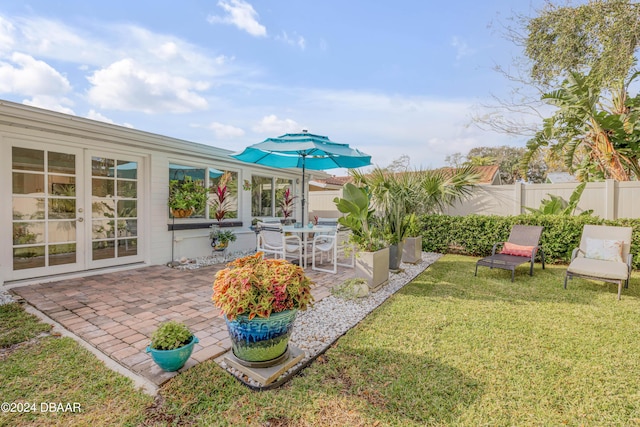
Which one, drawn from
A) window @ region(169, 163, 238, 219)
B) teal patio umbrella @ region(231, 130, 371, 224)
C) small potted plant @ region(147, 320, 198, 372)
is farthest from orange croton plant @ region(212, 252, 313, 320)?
window @ region(169, 163, 238, 219)

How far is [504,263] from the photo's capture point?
568 cm

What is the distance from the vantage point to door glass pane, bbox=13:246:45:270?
488 cm

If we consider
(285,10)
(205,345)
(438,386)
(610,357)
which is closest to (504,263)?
(610,357)

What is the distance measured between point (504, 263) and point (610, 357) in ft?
9.52

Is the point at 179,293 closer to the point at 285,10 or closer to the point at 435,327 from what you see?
the point at 435,327

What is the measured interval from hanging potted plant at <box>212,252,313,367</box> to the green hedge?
280 inches

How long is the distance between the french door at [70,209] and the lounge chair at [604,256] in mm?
8288

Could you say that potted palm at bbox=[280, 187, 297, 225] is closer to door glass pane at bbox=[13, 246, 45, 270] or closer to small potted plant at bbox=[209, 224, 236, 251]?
small potted plant at bbox=[209, 224, 236, 251]

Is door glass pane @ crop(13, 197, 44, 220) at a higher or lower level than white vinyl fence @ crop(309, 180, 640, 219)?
lower

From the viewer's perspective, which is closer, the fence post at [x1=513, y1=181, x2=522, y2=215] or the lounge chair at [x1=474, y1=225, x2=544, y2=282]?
the lounge chair at [x1=474, y1=225, x2=544, y2=282]

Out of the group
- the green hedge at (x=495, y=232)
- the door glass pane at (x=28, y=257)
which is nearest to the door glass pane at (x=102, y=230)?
the door glass pane at (x=28, y=257)

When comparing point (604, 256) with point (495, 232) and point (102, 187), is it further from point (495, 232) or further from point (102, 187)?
point (102, 187)

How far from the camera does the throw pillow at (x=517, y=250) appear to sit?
624 centimetres

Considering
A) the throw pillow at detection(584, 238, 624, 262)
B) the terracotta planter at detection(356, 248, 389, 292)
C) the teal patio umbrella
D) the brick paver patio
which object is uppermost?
the teal patio umbrella
